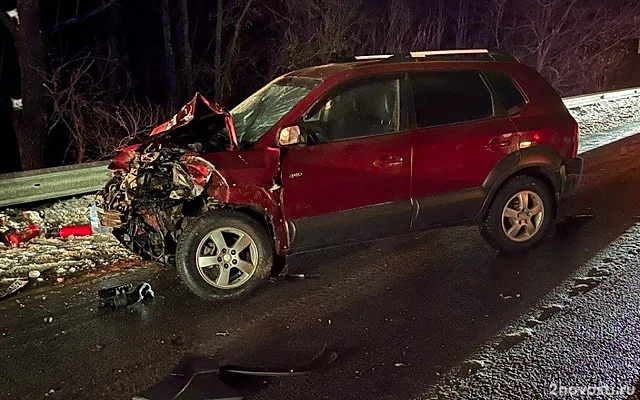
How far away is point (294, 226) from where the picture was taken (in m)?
4.80

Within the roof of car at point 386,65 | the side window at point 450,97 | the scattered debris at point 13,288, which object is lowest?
the scattered debris at point 13,288

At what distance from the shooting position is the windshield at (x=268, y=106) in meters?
4.98

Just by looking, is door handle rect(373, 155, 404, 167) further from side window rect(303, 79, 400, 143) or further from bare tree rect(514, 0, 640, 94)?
bare tree rect(514, 0, 640, 94)

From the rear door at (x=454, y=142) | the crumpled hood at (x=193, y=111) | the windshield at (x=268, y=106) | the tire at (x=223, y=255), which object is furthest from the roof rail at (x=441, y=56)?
the tire at (x=223, y=255)

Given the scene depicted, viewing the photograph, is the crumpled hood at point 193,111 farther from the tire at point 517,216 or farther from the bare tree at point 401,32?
the bare tree at point 401,32

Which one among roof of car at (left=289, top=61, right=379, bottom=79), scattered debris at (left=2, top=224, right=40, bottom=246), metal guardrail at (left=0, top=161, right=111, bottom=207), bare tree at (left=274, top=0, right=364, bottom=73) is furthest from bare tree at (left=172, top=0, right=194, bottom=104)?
roof of car at (left=289, top=61, right=379, bottom=79)

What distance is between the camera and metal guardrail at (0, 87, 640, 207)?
6.80 meters

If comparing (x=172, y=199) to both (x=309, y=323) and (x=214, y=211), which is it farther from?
(x=309, y=323)

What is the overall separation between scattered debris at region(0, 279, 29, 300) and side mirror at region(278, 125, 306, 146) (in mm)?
2565

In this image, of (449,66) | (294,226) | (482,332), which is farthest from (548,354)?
(449,66)

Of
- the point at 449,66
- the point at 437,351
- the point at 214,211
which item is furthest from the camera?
the point at 449,66

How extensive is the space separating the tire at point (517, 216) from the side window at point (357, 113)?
1344mm

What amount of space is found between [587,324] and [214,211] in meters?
2.86

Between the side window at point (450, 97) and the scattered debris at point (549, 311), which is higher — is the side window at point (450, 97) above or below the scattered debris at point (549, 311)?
above
